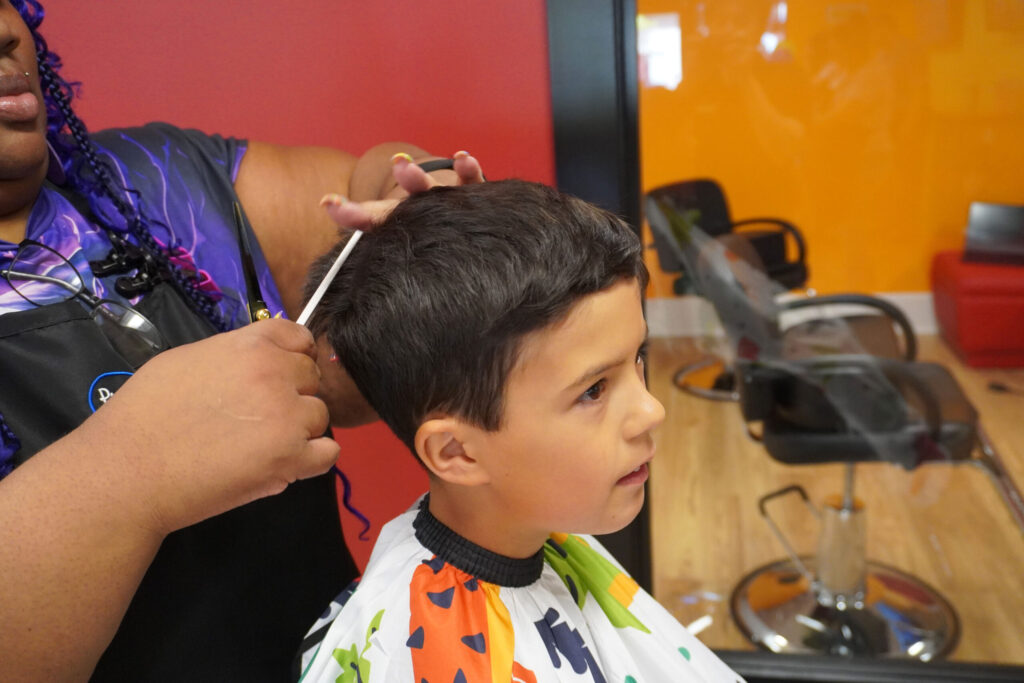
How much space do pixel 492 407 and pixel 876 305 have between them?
125cm

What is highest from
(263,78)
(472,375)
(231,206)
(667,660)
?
(263,78)

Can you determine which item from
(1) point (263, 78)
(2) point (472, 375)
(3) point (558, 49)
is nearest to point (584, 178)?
(3) point (558, 49)

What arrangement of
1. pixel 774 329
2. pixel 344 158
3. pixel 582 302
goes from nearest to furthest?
pixel 582 302, pixel 344 158, pixel 774 329

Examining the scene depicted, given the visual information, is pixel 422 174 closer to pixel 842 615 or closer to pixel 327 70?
pixel 327 70

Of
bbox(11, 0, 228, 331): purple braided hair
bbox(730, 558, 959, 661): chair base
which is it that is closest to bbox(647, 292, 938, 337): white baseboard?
bbox(730, 558, 959, 661): chair base

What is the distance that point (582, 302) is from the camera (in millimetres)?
770

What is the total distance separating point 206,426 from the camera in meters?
0.68

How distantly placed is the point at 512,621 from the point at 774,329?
Answer: 1.16m

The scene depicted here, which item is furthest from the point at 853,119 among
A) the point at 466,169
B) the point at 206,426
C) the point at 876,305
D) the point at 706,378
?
the point at 206,426

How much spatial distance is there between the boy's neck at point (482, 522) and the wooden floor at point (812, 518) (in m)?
0.90

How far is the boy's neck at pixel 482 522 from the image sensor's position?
87cm

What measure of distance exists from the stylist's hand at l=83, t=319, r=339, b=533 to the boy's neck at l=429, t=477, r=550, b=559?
0.23 meters

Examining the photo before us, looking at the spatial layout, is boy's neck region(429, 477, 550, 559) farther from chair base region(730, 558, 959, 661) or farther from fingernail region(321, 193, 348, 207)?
chair base region(730, 558, 959, 661)

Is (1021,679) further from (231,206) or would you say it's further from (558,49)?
(231,206)
